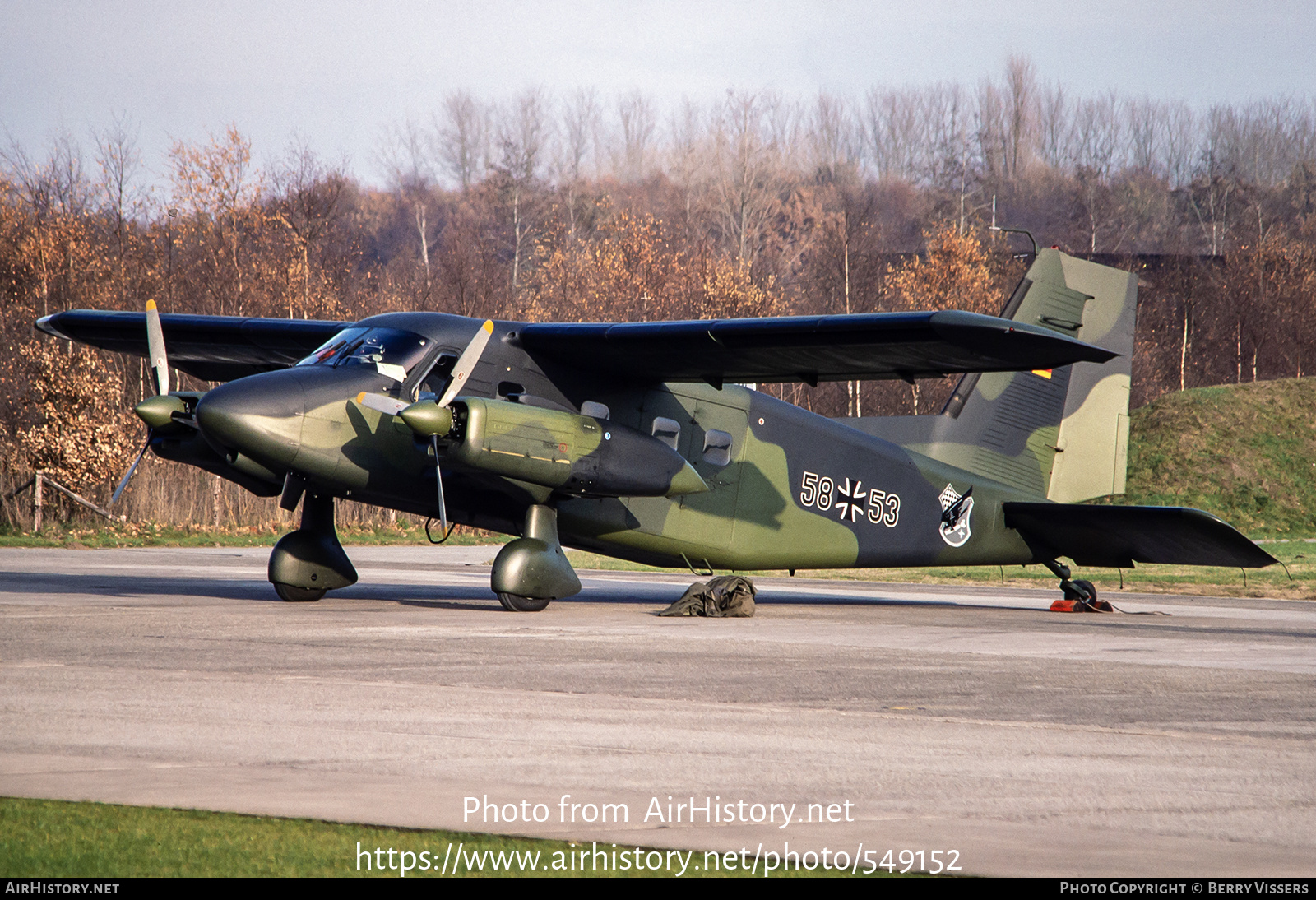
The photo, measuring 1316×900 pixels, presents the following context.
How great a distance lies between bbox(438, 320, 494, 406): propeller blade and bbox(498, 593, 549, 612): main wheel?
2.83 meters

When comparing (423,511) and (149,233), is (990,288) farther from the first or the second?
(423,511)

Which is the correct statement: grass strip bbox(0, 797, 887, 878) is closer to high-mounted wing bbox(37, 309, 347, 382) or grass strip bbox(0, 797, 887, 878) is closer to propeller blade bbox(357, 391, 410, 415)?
propeller blade bbox(357, 391, 410, 415)

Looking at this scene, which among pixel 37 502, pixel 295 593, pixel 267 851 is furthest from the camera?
pixel 37 502

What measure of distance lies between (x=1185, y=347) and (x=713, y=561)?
68.2 metres

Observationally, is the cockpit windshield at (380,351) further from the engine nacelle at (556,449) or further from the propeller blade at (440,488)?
the propeller blade at (440,488)

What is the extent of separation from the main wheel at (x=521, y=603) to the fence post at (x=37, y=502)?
22.0 m

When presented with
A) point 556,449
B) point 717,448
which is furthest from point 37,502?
point 556,449

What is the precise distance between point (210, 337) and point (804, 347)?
32.0 ft

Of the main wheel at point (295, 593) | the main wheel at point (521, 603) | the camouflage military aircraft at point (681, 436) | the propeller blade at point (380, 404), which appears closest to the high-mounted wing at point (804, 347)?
the camouflage military aircraft at point (681, 436)

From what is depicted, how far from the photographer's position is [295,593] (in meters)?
18.3

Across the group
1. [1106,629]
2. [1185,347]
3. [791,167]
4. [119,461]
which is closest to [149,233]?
[119,461]

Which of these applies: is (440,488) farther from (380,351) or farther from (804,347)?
(804,347)

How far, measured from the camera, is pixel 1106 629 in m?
17.5

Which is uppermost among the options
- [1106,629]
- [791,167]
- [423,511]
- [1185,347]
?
[791,167]
